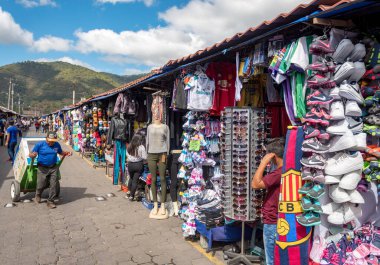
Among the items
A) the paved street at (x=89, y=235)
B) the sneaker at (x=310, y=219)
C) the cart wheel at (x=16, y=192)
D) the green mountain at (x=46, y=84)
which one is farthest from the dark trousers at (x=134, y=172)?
the green mountain at (x=46, y=84)

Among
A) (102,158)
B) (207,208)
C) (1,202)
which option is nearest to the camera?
(207,208)

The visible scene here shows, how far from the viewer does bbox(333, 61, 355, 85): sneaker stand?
273 centimetres

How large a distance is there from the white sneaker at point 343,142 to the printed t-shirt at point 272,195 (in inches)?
36.2

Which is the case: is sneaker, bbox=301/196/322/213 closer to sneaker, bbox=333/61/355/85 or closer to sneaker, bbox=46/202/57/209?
sneaker, bbox=333/61/355/85

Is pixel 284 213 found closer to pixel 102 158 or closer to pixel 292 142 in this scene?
pixel 292 142

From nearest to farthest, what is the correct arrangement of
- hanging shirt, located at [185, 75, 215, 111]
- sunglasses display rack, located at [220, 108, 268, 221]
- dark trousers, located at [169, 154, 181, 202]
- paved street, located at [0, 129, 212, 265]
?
sunglasses display rack, located at [220, 108, 268, 221], paved street, located at [0, 129, 212, 265], hanging shirt, located at [185, 75, 215, 111], dark trousers, located at [169, 154, 181, 202]

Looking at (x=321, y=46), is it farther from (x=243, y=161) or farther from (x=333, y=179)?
(x=243, y=161)

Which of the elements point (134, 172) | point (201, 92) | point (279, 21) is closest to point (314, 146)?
point (279, 21)

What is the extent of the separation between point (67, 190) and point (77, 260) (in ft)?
16.2

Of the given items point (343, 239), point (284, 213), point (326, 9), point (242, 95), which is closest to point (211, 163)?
point (242, 95)

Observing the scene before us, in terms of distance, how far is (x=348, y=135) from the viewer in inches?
107

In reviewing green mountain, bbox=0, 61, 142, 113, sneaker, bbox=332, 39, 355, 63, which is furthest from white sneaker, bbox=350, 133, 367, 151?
green mountain, bbox=0, 61, 142, 113

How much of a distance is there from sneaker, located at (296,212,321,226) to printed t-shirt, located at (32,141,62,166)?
5827 mm

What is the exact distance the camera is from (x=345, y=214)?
2.81 meters
